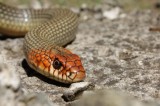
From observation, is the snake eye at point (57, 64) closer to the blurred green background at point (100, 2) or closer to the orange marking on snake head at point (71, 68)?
the orange marking on snake head at point (71, 68)

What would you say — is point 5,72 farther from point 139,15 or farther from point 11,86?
point 139,15

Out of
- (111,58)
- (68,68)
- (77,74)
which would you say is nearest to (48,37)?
(111,58)

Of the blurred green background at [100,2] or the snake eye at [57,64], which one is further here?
the blurred green background at [100,2]

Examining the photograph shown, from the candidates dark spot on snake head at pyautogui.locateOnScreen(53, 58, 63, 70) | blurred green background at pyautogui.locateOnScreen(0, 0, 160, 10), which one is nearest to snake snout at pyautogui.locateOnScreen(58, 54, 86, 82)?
dark spot on snake head at pyautogui.locateOnScreen(53, 58, 63, 70)

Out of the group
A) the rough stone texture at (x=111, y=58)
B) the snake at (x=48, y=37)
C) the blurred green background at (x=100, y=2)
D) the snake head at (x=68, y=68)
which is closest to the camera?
the rough stone texture at (x=111, y=58)

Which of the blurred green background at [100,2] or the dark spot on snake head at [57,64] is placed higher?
the blurred green background at [100,2]

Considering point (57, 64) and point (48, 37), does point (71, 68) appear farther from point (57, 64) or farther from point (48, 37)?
point (48, 37)

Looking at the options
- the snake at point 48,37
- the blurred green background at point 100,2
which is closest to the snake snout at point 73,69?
the snake at point 48,37

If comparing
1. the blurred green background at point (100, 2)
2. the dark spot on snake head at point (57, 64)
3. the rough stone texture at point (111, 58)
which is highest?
the blurred green background at point (100, 2)
